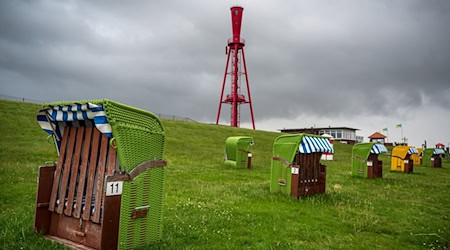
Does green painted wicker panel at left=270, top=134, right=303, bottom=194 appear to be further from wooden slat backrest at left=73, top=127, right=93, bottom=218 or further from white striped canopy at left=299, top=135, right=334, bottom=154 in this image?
wooden slat backrest at left=73, top=127, right=93, bottom=218

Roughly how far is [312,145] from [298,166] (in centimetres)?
83

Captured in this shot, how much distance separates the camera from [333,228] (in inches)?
265

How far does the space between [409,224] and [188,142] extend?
88.4 ft

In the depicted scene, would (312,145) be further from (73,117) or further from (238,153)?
(238,153)

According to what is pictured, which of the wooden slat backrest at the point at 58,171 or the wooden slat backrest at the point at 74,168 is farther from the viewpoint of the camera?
the wooden slat backrest at the point at 58,171

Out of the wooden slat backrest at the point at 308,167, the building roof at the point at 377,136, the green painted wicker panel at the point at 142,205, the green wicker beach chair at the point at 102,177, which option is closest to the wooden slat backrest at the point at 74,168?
the green wicker beach chair at the point at 102,177

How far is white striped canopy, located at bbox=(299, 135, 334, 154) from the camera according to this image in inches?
388

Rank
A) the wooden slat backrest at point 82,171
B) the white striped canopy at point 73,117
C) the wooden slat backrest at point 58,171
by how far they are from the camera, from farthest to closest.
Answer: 1. the wooden slat backrest at point 58,171
2. the wooden slat backrest at point 82,171
3. the white striped canopy at point 73,117

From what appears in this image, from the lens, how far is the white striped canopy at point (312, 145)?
9.86 m

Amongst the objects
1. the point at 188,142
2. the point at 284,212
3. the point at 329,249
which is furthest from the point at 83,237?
the point at 188,142

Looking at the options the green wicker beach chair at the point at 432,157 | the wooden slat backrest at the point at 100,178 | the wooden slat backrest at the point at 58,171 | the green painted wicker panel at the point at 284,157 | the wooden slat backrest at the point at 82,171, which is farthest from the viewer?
the green wicker beach chair at the point at 432,157

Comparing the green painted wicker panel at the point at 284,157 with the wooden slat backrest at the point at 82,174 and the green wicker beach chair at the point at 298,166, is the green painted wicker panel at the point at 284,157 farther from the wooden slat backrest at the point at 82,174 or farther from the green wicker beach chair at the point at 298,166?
the wooden slat backrest at the point at 82,174

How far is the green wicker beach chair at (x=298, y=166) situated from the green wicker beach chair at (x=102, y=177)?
5.57 metres

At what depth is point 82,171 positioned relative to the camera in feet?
16.0
